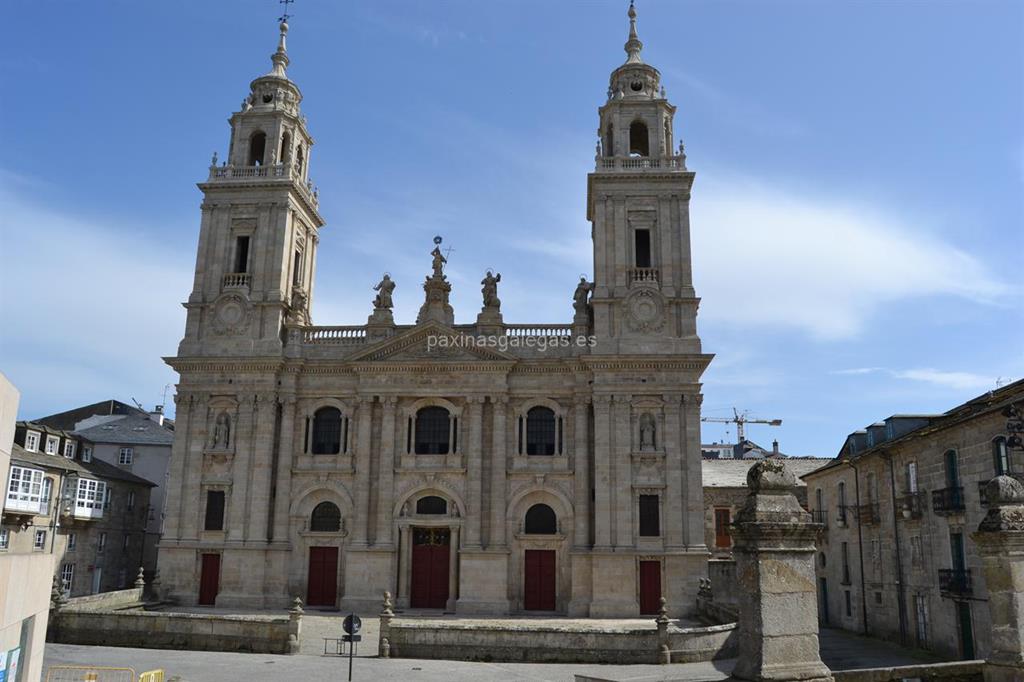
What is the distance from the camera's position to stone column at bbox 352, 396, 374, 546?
40219 mm

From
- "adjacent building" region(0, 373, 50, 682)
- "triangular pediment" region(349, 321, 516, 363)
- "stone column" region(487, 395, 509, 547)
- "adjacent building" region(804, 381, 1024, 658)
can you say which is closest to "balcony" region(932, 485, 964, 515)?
"adjacent building" region(804, 381, 1024, 658)

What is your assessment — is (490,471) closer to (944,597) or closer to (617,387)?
(617,387)

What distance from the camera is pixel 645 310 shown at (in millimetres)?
41250

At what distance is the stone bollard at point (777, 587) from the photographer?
445 inches

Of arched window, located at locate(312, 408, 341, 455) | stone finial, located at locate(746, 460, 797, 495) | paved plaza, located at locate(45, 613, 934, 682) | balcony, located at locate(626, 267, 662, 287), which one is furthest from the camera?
arched window, located at locate(312, 408, 341, 455)

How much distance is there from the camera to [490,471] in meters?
40.8

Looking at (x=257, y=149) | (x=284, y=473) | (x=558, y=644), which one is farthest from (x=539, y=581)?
(x=257, y=149)

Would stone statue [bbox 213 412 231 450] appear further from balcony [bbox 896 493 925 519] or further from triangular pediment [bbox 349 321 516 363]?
balcony [bbox 896 493 925 519]

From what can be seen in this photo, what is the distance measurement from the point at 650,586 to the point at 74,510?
28899 millimetres

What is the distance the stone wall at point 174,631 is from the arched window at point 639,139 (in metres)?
30.3

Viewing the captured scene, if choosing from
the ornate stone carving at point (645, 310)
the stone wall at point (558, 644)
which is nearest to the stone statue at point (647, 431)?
the ornate stone carving at point (645, 310)

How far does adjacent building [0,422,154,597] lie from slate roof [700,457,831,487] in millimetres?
34265

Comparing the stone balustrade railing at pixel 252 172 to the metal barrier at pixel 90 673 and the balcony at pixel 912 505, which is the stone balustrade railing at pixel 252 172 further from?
the balcony at pixel 912 505

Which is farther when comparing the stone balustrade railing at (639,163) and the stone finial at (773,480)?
the stone balustrade railing at (639,163)
